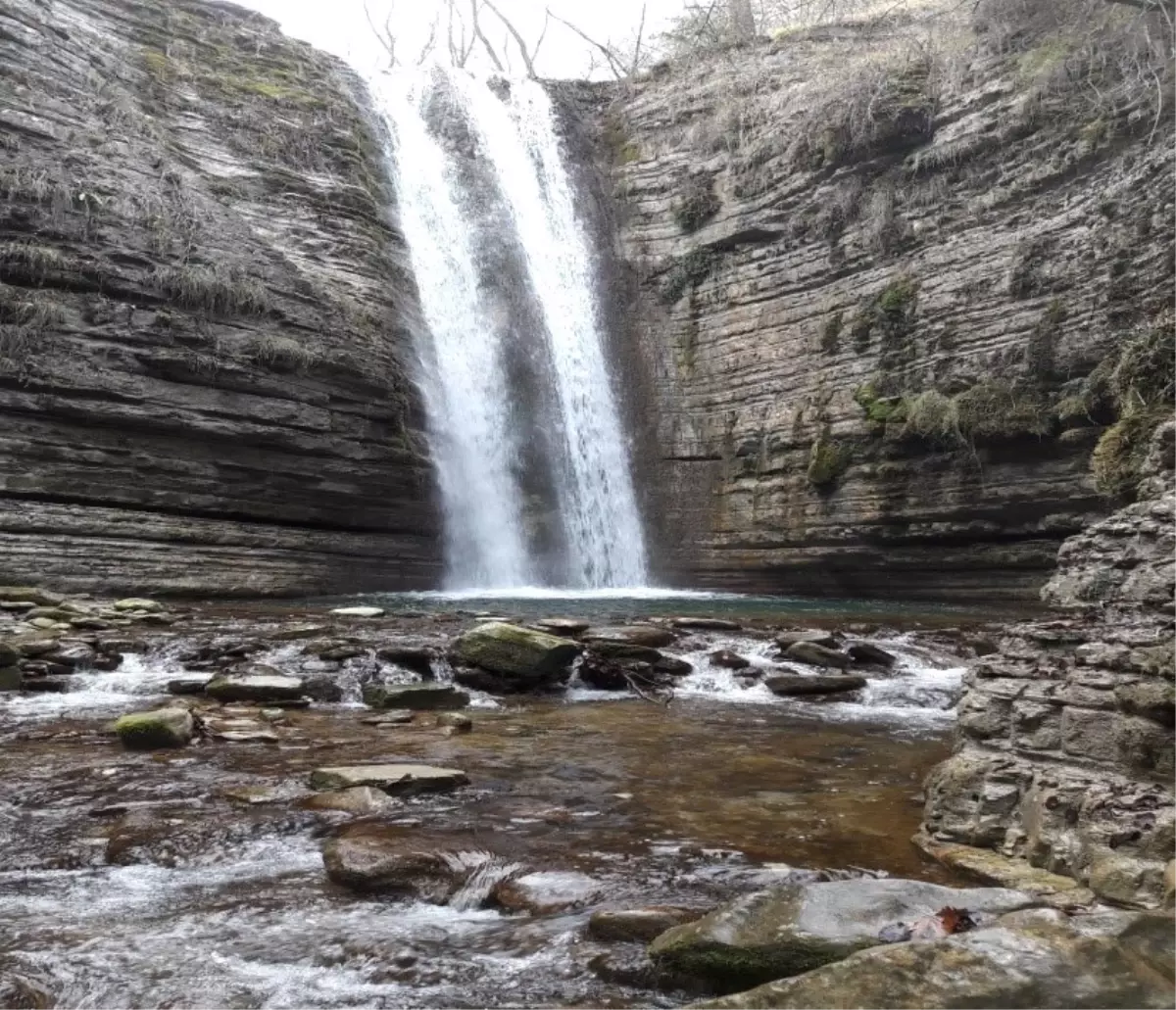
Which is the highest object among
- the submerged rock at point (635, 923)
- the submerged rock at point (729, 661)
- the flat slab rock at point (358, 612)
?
the flat slab rock at point (358, 612)

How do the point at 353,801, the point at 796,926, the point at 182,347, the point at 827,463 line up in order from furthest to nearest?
the point at 827,463, the point at 182,347, the point at 353,801, the point at 796,926

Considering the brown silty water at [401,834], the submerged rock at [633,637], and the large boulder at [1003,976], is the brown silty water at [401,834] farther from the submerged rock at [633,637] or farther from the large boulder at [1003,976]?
the submerged rock at [633,637]

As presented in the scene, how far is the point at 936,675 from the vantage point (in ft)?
27.4

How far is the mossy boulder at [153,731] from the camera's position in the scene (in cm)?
543

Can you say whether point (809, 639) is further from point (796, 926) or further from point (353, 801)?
point (796, 926)

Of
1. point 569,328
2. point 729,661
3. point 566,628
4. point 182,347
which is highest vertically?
point 569,328

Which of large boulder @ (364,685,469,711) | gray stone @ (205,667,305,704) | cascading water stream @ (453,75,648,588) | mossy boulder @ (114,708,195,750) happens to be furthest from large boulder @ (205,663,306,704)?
cascading water stream @ (453,75,648,588)

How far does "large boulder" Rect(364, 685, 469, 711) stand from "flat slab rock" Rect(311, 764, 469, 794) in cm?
231

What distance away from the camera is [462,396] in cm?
1875

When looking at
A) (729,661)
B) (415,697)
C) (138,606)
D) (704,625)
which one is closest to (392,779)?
(415,697)

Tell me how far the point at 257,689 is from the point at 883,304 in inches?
538

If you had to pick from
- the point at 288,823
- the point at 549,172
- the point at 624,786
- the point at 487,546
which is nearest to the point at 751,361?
the point at 487,546

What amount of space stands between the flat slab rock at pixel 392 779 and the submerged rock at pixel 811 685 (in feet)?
12.8

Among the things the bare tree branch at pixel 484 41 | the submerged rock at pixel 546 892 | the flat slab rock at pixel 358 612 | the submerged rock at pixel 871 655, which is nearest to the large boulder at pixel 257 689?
the flat slab rock at pixel 358 612
